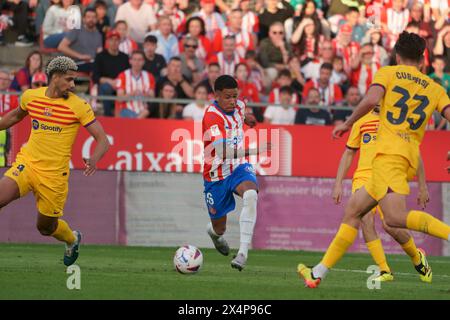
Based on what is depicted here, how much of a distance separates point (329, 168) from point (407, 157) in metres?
10.4

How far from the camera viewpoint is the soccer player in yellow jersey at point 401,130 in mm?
10195

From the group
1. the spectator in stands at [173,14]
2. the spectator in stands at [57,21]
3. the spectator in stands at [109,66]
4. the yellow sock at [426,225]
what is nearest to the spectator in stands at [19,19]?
the spectator in stands at [57,21]

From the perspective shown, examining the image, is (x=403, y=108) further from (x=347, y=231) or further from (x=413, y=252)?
(x=413, y=252)

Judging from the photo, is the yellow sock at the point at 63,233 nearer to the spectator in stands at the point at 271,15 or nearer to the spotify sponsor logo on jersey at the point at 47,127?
the spotify sponsor logo on jersey at the point at 47,127

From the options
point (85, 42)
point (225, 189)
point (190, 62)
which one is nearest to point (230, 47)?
point (190, 62)

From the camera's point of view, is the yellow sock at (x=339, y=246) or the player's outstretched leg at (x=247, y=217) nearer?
the yellow sock at (x=339, y=246)

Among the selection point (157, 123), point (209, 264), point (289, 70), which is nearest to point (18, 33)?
point (157, 123)

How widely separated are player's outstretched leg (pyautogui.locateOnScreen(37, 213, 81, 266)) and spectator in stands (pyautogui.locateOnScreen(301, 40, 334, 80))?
411 inches

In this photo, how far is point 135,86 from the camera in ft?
68.5

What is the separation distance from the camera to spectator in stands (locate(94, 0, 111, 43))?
71.1 ft

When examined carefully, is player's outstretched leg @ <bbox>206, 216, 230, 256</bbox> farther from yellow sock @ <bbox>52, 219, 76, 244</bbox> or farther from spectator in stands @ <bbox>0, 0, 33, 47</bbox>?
spectator in stands @ <bbox>0, 0, 33, 47</bbox>

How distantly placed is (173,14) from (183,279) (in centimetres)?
1167

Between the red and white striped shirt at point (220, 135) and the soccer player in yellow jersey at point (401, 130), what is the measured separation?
354 centimetres
